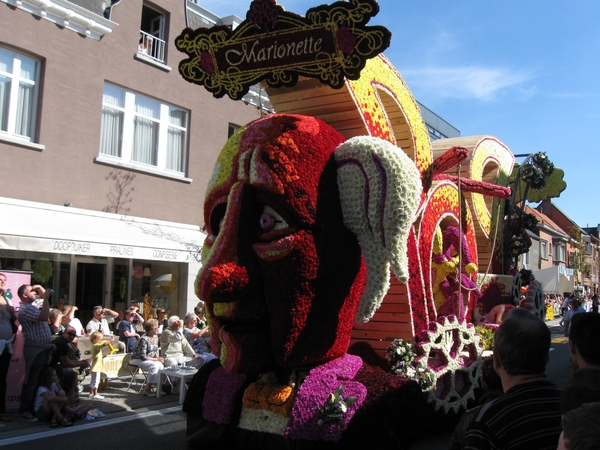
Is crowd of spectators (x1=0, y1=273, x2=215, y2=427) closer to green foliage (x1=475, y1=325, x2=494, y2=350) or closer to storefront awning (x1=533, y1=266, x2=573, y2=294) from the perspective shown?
green foliage (x1=475, y1=325, x2=494, y2=350)

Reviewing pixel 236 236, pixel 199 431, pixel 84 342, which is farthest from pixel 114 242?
pixel 236 236

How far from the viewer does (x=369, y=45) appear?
13.9 feet

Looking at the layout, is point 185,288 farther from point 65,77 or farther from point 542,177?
point 542,177

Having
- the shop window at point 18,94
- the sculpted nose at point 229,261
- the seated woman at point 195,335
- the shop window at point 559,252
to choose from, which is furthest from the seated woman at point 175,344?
the shop window at point 559,252

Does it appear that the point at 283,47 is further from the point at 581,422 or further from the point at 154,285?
the point at 154,285

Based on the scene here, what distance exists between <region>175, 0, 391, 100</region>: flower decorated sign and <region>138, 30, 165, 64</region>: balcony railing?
30.0 ft

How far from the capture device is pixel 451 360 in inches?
203

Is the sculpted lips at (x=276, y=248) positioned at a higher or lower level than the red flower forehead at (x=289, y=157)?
lower

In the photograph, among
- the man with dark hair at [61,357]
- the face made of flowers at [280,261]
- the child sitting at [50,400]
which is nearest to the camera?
the face made of flowers at [280,261]

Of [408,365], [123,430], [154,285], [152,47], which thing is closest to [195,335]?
[123,430]

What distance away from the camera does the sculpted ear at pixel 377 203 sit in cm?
418

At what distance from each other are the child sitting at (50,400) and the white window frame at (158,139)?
6286 millimetres

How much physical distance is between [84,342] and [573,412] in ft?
28.8

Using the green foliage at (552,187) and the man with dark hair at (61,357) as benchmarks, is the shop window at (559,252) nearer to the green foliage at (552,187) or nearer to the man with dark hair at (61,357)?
the green foliage at (552,187)
